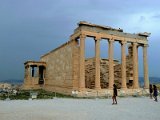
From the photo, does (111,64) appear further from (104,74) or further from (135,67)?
(104,74)

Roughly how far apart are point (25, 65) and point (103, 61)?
720 inches

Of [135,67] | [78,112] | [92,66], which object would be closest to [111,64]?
[135,67]

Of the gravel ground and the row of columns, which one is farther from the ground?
the row of columns

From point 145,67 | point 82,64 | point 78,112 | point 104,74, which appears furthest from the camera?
point 104,74

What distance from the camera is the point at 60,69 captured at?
128ft

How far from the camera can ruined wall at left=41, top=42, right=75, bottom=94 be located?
34094 millimetres

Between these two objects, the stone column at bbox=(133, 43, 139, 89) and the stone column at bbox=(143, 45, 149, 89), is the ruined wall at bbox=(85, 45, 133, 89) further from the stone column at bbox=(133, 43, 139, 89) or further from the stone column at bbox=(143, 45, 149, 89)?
the stone column at bbox=(133, 43, 139, 89)

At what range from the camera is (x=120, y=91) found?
1332 inches

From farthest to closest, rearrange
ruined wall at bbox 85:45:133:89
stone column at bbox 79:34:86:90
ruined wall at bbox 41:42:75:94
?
ruined wall at bbox 85:45:133:89 → ruined wall at bbox 41:42:75:94 → stone column at bbox 79:34:86:90

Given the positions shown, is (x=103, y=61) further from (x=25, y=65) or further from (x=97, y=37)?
(x=25, y=65)

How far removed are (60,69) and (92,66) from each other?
5.30 metres

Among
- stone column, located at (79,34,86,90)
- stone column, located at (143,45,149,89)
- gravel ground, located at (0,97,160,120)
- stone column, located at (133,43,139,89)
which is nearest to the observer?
gravel ground, located at (0,97,160,120)

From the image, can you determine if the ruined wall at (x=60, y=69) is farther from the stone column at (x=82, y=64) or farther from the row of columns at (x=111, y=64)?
the row of columns at (x=111, y=64)

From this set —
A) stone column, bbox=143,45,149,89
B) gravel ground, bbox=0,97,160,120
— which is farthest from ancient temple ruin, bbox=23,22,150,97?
gravel ground, bbox=0,97,160,120
